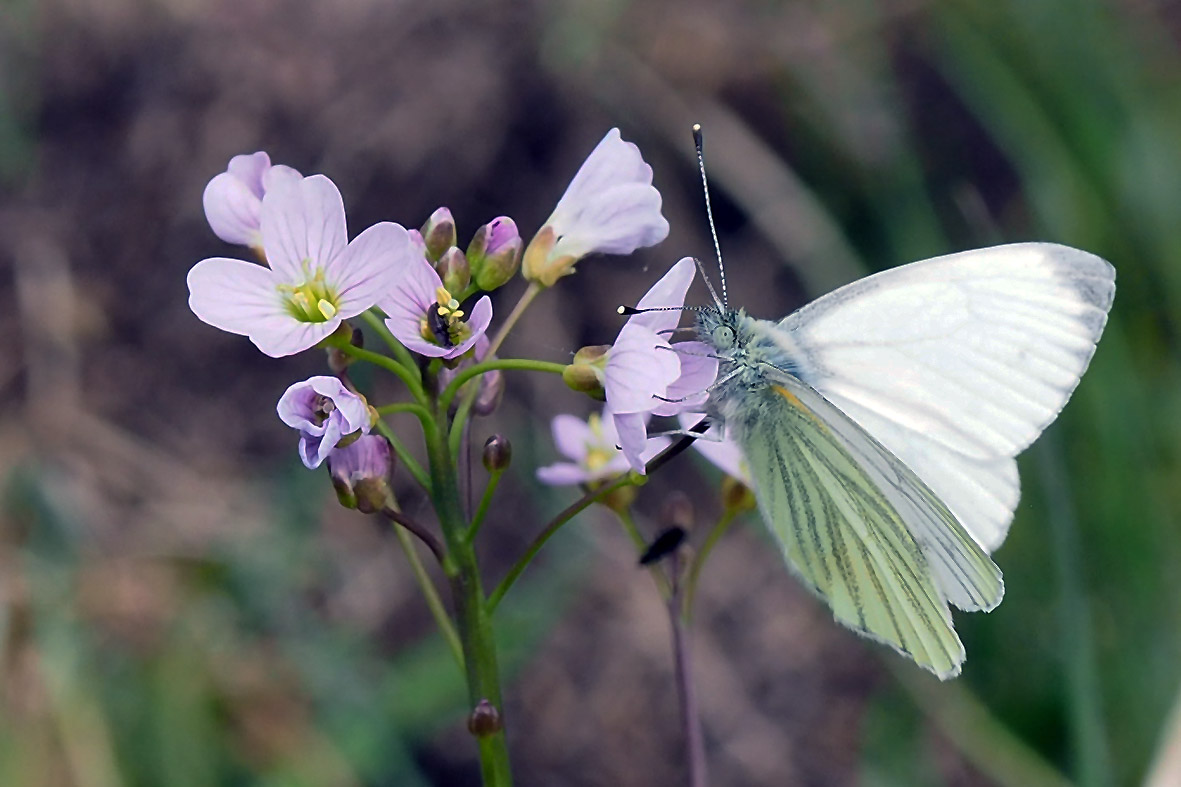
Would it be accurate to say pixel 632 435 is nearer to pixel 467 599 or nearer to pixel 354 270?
pixel 467 599

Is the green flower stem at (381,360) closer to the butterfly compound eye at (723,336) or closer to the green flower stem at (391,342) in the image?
the green flower stem at (391,342)

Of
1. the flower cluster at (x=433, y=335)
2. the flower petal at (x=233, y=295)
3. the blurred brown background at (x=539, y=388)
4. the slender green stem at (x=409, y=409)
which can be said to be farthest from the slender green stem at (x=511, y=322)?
the blurred brown background at (x=539, y=388)

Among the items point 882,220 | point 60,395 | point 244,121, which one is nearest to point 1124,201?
point 882,220

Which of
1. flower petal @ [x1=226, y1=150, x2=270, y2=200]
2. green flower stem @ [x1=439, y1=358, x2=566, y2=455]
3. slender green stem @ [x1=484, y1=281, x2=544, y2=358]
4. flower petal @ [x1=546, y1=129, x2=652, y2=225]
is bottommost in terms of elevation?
green flower stem @ [x1=439, y1=358, x2=566, y2=455]

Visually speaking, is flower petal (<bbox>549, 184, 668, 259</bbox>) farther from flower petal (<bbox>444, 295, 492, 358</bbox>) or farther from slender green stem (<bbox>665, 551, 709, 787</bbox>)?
slender green stem (<bbox>665, 551, 709, 787</bbox>)

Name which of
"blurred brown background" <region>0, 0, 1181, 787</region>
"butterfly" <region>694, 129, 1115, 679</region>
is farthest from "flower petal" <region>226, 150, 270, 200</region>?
"blurred brown background" <region>0, 0, 1181, 787</region>

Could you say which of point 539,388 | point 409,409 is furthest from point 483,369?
point 539,388

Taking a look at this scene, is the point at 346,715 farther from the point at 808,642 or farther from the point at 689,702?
the point at 808,642
